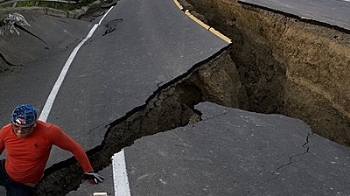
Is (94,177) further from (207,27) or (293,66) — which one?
Result: (207,27)

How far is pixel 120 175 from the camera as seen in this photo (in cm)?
545

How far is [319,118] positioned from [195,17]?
5980 millimetres

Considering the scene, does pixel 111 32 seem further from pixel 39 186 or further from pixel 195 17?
pixel 39 186

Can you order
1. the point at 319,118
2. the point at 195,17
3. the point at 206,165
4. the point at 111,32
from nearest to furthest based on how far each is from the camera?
the point at 206,165, the point at 319,118, the point at 195,17, the point at 111,32

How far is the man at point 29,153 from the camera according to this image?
546 centimetres

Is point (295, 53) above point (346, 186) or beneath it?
above

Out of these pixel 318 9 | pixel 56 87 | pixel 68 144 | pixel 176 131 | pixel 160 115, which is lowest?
pixel 56 87

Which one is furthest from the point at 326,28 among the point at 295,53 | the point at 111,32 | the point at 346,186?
the point at 111,32

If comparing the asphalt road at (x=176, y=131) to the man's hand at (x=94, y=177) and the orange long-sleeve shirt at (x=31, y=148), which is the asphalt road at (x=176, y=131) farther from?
the orange long-sleeve shirt at (x=31, y=148)

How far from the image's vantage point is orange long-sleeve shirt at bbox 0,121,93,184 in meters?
5.47

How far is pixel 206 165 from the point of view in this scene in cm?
569

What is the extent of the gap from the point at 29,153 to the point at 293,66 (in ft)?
15.5

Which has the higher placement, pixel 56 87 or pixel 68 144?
pixel 68 144

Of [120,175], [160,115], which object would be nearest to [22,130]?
[120,175]
